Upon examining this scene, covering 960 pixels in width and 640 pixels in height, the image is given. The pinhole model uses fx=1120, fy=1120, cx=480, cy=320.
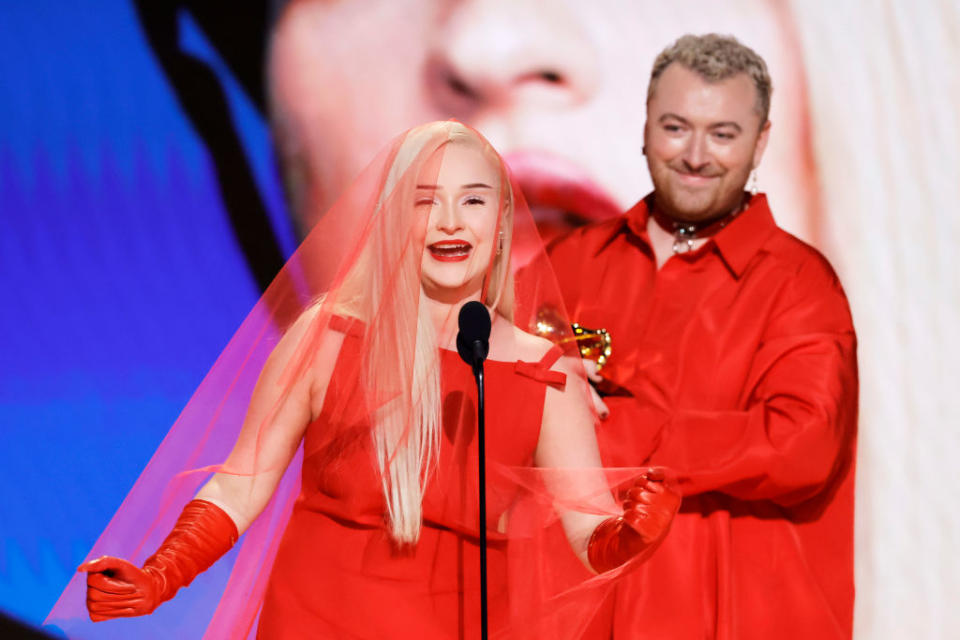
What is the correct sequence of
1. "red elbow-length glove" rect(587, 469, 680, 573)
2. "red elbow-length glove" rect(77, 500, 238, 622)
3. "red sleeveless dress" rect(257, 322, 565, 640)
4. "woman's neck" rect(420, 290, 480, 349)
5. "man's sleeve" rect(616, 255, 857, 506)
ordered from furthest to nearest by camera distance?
"man's sleeve" rect(616, 255, 857, 506)
"woman's neck" rect(420, 290, 480, 349)
"red sleeveless dress" rect(257, 322, 565, 640)
"red elbow-length glove" rect(587, 469, 680, 573)
"red elbow-length glove" rect(77, 500, 238, 622)

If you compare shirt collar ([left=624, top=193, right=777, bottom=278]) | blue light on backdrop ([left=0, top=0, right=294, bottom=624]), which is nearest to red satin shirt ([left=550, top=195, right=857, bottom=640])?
shirt collar ([left=624, top=193, right=777, bottom=278])

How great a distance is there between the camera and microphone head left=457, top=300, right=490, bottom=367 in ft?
6.37

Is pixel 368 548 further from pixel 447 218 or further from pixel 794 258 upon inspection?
pixel 794 258

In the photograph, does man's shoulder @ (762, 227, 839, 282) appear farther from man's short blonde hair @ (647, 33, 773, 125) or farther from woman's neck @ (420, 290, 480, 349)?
woman's neck @ (420, 290, 480, 349)

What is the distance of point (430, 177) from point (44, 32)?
2.22m

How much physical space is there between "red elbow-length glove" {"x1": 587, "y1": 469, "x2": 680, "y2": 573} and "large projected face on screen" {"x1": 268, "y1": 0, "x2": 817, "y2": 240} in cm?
177

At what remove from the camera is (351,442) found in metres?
2.21

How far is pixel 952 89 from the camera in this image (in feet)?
11.3

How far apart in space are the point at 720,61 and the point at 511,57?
2.81 ft

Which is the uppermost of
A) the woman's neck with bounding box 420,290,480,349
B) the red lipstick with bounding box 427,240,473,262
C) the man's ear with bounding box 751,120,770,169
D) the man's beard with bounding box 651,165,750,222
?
the man's ear with bounding box 751,120,770,169

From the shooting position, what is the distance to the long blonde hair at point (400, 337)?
218 centimetres

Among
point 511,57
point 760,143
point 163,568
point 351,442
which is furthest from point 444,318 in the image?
point 511,57

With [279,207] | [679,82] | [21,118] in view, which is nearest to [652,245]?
[679,82]

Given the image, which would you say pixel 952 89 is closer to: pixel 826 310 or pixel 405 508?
pixel 826 310
